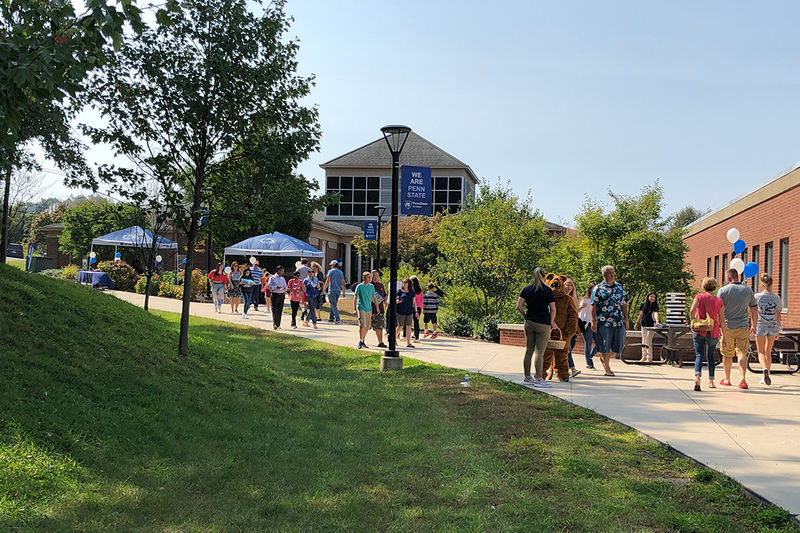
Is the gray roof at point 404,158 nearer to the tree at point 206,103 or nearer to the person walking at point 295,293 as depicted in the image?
the person walking at point 295,293

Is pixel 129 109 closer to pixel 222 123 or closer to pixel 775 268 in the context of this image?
pixel 222 123

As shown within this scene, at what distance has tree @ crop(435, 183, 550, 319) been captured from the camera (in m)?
21.5

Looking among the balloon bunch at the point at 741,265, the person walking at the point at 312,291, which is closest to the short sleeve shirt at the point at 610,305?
the balloon bunch at the point at 741,265

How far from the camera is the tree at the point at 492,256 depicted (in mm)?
21547

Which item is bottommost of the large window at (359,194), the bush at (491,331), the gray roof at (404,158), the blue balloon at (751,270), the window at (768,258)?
the bush at (491,331)

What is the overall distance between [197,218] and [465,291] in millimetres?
12881

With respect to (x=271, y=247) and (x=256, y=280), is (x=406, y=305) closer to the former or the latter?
(x=256, y=280)

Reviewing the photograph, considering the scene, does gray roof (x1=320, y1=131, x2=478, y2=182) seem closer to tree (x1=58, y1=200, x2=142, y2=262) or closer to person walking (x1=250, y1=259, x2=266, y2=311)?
tree (x1=58, y1=200, x2=142, y2=262)

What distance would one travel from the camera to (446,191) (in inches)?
2202

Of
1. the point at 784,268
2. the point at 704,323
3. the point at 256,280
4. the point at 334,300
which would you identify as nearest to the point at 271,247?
the point at 256,280

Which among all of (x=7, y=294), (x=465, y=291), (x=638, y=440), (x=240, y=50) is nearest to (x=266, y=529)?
(x=638, y=440)

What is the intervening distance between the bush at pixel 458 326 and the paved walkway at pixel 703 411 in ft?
13.6

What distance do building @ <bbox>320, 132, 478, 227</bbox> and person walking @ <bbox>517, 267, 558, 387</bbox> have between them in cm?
4433

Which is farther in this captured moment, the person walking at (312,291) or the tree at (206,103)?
the person walking at (312,291)
